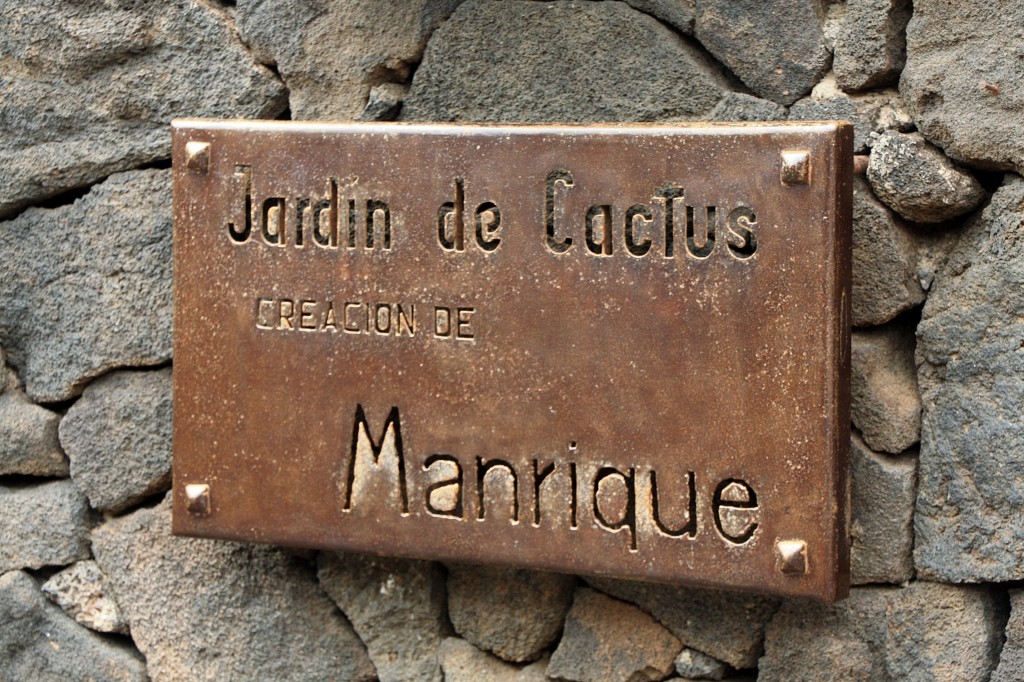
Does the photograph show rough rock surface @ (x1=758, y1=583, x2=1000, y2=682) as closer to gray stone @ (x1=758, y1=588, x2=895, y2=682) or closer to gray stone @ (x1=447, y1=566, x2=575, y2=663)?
gray stone @ (x1=758, y1=588, x2=895, y2=682)

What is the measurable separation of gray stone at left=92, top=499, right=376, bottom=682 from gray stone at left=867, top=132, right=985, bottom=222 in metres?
0.91

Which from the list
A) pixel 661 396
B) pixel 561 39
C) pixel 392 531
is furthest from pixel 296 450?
A: pixel 561 39

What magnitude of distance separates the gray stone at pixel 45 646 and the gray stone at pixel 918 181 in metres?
1.22

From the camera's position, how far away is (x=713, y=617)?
5.40 ft

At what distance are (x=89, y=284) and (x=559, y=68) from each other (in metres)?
0.74

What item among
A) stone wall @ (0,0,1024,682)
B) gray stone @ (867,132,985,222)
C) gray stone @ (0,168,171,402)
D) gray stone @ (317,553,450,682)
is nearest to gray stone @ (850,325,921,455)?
stone wall @ (0,0,1024,682)

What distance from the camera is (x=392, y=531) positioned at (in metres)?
1.66

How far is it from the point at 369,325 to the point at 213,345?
22cm

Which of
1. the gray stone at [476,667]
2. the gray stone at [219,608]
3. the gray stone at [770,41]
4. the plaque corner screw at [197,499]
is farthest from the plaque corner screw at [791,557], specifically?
the plaque corner screw at [197,499]

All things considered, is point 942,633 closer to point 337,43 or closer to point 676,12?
point 676,12

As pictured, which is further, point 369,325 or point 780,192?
point 369,325

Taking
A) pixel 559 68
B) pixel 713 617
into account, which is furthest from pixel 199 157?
pixel 713 617

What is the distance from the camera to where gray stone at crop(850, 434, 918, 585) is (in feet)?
A: 5.13

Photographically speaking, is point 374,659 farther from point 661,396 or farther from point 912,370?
point 912,370
